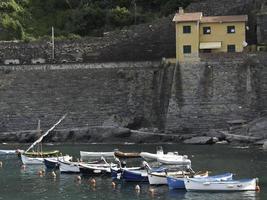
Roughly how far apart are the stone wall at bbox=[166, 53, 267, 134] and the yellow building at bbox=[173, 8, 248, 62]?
2176mm

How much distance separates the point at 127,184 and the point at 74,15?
45.4 meters

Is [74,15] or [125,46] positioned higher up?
[74,15]

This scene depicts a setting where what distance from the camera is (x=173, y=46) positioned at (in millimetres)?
72562

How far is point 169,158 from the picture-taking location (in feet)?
160

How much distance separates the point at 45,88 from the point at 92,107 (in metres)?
5.38

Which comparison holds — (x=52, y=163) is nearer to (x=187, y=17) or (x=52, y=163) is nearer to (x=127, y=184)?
(x=127, y=184)

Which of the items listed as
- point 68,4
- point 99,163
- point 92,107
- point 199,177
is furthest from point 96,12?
point 199,177

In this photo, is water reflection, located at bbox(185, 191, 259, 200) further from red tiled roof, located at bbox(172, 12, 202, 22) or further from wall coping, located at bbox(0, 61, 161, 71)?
wall coping, located at bbox(0, 61, 161, 71)

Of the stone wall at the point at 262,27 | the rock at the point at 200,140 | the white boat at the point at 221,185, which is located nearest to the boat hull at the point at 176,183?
the white boat at the point at 221,185

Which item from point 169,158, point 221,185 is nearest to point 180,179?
point 221,185

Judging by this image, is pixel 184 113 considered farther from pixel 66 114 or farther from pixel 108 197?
pixel 108 197

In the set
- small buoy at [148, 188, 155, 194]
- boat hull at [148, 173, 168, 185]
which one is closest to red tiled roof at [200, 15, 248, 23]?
boat hull at [148, 173, 168, 185]

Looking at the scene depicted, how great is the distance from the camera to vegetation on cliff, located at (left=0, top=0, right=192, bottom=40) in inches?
3253

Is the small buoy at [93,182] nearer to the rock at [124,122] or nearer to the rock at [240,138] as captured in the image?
the rock at [240,138]
